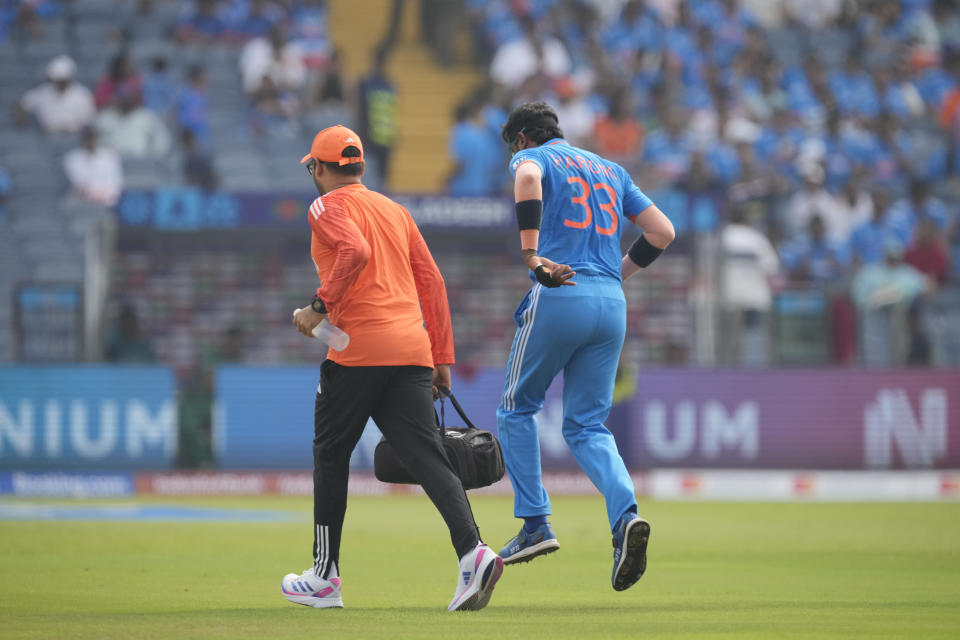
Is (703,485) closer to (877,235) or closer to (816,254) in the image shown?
(816,254)

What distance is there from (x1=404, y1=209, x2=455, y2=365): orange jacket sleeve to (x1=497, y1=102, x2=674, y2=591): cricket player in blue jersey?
49cm

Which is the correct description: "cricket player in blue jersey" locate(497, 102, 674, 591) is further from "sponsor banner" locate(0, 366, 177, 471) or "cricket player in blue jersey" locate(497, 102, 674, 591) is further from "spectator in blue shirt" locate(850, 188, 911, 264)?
"spectator in blue shirt" locate(850, 188, 911, 264)

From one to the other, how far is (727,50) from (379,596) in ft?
69.4

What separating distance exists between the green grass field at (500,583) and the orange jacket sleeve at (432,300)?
132 centimetres

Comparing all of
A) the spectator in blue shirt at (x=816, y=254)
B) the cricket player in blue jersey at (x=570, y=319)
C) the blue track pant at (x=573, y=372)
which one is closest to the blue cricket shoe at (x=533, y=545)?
the cricket player in blue jersey at (x=570, y=319)

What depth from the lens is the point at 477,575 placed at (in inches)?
285

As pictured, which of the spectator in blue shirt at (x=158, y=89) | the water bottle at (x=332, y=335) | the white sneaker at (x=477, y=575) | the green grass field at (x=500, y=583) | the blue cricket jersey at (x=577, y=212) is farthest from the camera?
the spectator in blue shirt at (x=158, y=89)

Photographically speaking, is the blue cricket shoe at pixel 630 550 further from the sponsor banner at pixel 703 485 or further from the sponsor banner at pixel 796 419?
the sponsor banner at pixel 796 419

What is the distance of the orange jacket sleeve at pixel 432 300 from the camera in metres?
7.70

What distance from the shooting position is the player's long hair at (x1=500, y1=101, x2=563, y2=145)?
8430mm

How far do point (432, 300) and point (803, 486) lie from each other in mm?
11930

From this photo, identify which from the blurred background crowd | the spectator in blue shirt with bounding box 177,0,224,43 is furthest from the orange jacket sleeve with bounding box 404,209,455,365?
the spectator in blue shirt with bounding box 177,0,224,43

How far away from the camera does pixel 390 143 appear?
2272cm

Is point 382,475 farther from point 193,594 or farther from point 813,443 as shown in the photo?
point 813,443
